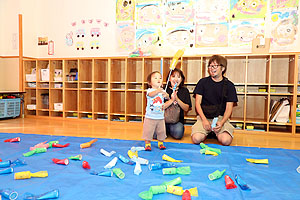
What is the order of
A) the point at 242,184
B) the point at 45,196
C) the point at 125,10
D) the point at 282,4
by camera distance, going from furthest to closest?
the point at 125,10
the point at 282,4
the point at 242,184
the point at 45,196

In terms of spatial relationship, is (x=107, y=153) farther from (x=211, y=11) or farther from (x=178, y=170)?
(x=211, y=11)

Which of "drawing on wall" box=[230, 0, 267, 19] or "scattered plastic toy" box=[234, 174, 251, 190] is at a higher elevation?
"drawing on wall" box=[230, 0, 267, 19]

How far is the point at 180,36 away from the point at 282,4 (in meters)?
1.69

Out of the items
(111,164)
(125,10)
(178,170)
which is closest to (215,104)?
(178,170)

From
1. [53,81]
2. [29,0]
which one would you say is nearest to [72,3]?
[29,0]

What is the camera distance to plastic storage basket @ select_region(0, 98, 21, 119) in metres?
4.13

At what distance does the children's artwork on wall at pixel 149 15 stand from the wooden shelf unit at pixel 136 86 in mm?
709

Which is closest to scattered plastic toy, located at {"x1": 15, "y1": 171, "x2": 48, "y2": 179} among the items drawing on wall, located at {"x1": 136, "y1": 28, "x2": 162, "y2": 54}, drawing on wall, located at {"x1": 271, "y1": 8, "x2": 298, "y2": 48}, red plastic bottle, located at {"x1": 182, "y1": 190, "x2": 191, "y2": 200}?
red plastic bottle, located at {"x1": 182, "y1": 190, "x2": 191, "y2": 200}

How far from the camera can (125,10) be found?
4367 millimetres

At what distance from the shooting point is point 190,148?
241cm

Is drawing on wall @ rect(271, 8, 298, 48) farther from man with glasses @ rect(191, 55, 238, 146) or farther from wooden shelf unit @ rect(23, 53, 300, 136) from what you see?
man with glasses @ rect(191, 55, 238, 146)

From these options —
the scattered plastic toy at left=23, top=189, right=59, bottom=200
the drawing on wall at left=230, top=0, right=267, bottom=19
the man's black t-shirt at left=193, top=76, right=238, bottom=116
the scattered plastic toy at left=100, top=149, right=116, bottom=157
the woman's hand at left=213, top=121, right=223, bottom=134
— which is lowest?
the scattered plastic toy at left=100, top=149, right=116, bottom=157

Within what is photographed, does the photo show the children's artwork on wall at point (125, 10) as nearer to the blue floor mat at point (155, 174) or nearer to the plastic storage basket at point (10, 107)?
the plastic storage basket at point (10, 107)

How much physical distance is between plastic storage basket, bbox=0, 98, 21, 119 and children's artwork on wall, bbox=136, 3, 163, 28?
9.21ft
